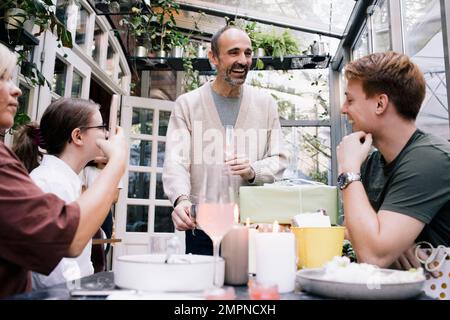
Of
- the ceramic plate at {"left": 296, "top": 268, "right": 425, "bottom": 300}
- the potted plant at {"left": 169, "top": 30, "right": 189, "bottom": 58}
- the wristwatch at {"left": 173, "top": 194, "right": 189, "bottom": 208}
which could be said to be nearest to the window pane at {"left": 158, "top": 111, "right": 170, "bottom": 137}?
the potted plant at {"left": 169, "top": 30, "right": 189, "bottom": 58}

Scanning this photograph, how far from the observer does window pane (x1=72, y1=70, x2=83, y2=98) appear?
387 cm

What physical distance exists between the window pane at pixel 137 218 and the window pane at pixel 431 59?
3.25 m

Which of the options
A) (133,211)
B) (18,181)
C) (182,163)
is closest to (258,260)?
(18,181)

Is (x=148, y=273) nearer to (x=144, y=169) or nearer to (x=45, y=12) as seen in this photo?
(x=45, y=12)

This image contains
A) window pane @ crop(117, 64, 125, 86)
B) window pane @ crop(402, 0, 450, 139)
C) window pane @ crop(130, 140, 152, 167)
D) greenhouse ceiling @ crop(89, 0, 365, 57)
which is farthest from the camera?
window pane @ crop(117, 64, 125, 86)

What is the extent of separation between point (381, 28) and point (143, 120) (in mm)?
2923

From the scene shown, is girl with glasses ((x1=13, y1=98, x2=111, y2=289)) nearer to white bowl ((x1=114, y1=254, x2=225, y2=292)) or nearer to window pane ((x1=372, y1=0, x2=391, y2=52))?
white bowl ((x1=114, y1=254, x2=225, y2=292))

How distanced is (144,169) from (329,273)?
4153 millimetres

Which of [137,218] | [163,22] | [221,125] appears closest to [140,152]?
[137,218]

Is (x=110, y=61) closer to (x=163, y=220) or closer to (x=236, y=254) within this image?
(x=163, y=220)

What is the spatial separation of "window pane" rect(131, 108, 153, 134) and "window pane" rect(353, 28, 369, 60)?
2629 mm

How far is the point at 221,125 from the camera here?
5.97 ft
